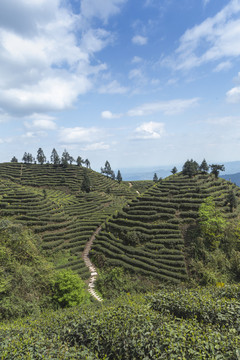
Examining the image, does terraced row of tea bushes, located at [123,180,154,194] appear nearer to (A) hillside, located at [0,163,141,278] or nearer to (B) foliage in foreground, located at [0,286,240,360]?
(A) hillside, located at [0,163,141,278]

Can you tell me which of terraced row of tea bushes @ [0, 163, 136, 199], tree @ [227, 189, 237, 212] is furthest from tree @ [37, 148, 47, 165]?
tree @ [227, 189, 237, 212]

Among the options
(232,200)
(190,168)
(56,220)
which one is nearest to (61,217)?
(56,220)

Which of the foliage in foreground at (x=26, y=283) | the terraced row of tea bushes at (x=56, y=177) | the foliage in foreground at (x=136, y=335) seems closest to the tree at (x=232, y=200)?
the foliage in foreground at (x=136, y=335)

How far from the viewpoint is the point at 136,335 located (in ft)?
33.2

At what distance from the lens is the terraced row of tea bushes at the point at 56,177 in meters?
93.8

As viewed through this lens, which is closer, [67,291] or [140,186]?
[67,291]

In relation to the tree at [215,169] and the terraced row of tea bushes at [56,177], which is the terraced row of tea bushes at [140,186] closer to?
the terraced row of tea bushes at [56,177]

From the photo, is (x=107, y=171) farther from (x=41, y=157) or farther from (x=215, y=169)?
(x=215, y=169)

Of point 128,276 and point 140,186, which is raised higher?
point 140,186

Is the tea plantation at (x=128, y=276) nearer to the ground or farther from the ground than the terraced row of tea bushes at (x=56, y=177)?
nearer to the ground

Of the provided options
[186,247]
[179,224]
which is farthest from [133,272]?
[179,224]

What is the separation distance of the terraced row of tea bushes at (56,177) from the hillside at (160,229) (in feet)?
145

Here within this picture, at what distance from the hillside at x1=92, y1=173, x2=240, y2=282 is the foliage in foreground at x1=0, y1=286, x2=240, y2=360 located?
17676mm

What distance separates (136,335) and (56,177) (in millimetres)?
99678
